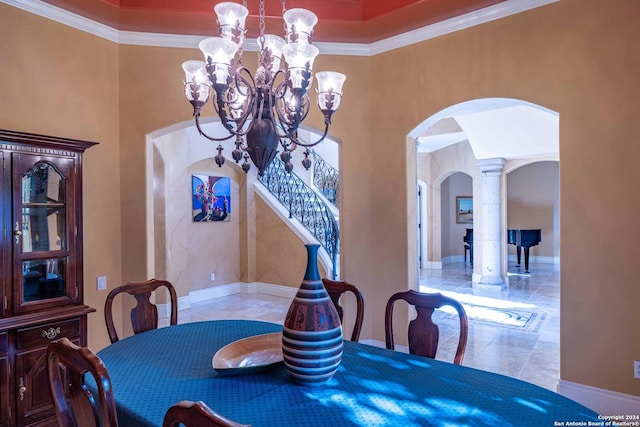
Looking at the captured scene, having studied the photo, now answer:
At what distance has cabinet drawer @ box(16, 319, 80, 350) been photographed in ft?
8.52

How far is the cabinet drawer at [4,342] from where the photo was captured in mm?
2500

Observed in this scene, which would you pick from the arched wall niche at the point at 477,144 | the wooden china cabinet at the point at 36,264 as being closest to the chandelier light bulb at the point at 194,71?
the wooden china cabinet at the point at 36,264

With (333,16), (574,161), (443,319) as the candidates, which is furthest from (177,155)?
(574,161)

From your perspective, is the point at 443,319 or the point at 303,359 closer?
the point at 303,359

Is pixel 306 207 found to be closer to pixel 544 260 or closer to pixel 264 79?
pixel 264 79

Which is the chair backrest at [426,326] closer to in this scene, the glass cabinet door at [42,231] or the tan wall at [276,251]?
the glass cabinet door at [42,231]

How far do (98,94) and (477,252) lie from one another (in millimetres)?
7083

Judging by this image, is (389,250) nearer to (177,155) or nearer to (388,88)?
(388,88)

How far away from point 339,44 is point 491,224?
533cm

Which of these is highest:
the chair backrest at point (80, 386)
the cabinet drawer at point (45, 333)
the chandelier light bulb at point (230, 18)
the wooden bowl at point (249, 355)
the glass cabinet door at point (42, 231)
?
the chandelier light bulb at point (230, 18)

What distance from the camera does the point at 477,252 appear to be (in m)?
7.99

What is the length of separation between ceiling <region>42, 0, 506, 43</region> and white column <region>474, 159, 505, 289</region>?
4.74 m

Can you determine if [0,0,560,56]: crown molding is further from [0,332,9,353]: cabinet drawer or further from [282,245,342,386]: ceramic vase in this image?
[282,245,342,386]: ceramic vase

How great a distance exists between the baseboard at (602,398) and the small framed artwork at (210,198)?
5576 mm
